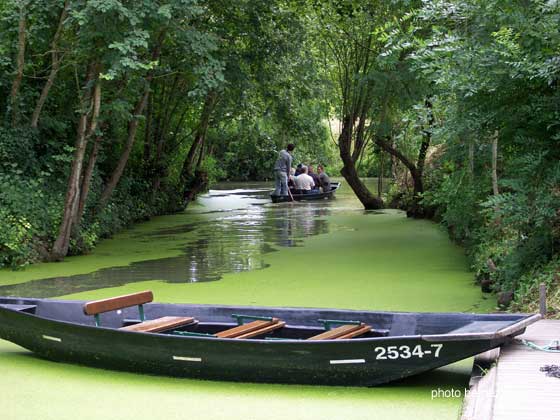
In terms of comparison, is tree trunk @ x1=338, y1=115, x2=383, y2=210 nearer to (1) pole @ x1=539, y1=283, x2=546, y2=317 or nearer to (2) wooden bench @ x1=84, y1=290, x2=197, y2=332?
(2) wooden bench @ x1=84, y1=290, x2=197, y2=332

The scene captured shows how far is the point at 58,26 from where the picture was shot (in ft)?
42.1

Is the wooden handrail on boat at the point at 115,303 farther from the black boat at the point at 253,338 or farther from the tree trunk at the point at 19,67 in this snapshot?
the tree trunk at the point at 19,67

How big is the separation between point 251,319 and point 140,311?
1032 mm

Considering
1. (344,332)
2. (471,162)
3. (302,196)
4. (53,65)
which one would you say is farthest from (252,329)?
(302,196)

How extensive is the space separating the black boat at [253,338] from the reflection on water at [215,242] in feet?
10.4

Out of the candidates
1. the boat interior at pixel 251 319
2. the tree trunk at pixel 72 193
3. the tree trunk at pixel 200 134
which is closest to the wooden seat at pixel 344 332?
the boat interior at pixel 251 319

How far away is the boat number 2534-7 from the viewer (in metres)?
5.46

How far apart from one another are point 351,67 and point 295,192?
301 inches

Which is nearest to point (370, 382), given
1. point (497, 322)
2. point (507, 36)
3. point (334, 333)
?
point (334, 333)

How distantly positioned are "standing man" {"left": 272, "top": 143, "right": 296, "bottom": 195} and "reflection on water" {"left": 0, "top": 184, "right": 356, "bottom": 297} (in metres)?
0.66

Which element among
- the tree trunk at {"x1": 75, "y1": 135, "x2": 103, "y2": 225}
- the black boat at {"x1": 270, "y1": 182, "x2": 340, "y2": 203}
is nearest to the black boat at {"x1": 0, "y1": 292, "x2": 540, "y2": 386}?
the tree trunk at {"x1": 75, "y1": 135, "x2": 103, "y2": 225}

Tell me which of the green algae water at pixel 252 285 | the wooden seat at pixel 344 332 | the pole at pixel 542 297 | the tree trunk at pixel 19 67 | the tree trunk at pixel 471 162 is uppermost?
the tree trunk at pixel 19 67

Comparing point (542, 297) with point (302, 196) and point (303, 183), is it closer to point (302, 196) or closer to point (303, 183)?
point (302, 196)

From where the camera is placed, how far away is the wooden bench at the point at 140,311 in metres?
6.68
